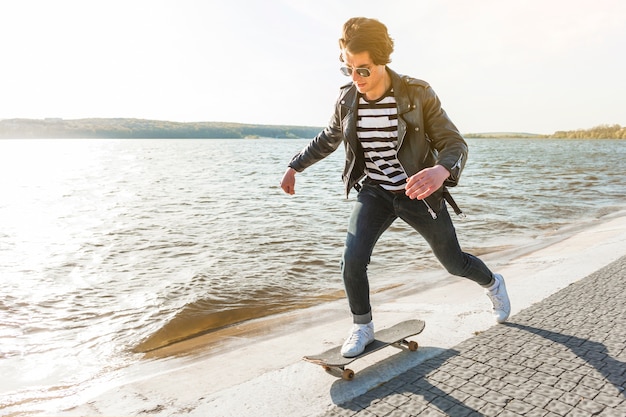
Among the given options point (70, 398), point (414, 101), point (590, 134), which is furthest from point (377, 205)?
point (590, 134)

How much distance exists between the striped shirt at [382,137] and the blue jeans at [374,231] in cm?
12

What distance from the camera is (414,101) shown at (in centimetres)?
327

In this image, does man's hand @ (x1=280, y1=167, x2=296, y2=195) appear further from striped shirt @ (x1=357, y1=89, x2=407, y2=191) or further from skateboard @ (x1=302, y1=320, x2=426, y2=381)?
skateboard @ (x1=302, y1=320, x2=426, y2=381)

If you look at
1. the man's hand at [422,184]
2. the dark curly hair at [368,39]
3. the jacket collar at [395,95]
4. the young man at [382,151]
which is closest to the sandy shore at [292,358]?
the young man at [382,151]

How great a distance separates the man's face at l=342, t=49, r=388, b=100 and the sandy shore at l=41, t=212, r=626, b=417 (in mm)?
1864

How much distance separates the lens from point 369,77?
129 inches

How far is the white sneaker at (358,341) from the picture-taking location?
3436mm

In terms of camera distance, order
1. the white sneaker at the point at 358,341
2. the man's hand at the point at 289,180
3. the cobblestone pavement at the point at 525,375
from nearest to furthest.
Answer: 1. the cobblestone pavement at the point at 525,375
2. the white sneaker at the point at 358,341
3. the man's hand at the point at 289,180

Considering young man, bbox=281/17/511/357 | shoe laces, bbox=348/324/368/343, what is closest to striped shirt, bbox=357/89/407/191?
young man, bbox=281/17/511/357

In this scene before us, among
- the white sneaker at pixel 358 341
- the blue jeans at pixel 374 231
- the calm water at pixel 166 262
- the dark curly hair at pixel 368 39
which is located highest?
the dark curly hair at pixel 368 39

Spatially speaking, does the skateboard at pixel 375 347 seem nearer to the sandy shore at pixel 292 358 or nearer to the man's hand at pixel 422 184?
the sandy shore at pixel 292 358

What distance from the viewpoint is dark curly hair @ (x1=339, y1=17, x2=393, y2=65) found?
318cm

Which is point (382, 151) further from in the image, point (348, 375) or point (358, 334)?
point (348, 375)

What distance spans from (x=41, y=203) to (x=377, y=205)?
60.7 feet
